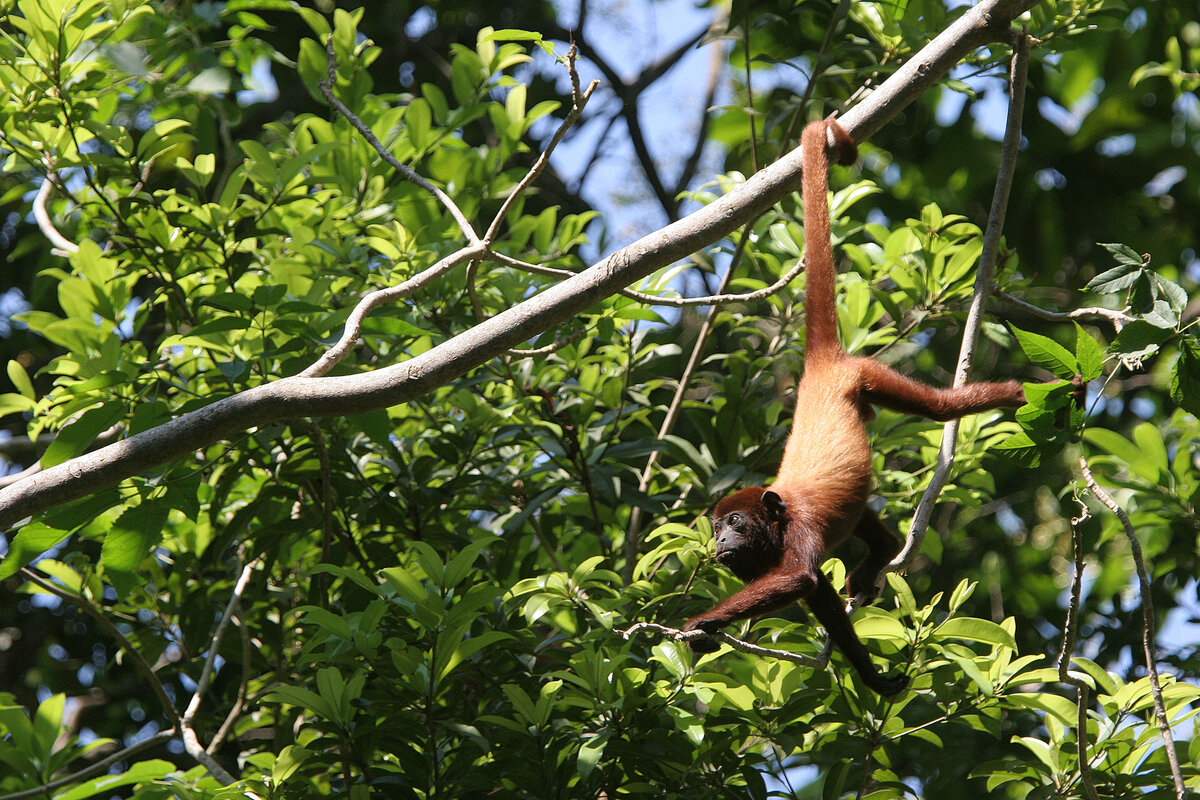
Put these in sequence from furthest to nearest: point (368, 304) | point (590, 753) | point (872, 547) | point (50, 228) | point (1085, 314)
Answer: point (50, 228)
point (872, 547)
point (1085, 314)
point (368, 304)
point (590, 753)

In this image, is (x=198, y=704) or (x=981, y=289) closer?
(x=981, y=289)

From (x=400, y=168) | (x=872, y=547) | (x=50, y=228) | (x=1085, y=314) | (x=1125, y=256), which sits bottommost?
(x=872, y=547)

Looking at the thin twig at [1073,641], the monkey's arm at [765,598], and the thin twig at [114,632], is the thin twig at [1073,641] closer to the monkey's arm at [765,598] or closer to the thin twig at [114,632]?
the monkey's arm at [765,598]

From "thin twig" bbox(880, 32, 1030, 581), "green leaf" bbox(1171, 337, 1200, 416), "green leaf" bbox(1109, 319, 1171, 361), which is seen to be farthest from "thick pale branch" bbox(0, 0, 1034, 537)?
"green leaf" bbox(1171, 337, 1200, 416)

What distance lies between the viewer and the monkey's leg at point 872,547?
3.92 meters

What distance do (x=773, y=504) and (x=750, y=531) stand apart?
14cm

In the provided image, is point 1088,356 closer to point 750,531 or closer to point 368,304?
point 750,531

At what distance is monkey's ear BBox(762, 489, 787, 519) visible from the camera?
336cm

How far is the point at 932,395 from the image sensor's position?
356cm

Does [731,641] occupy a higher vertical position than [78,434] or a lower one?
lower

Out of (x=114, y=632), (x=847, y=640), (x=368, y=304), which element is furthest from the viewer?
(x=114, y=632)

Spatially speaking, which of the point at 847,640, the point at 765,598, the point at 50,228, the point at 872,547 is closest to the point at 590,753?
the point at 765,598

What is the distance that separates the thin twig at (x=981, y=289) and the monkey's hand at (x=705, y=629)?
1.82 ft

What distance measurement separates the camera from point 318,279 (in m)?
3.85
